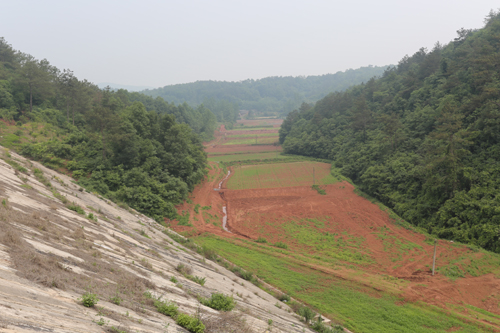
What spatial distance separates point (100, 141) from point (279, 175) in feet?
92.7

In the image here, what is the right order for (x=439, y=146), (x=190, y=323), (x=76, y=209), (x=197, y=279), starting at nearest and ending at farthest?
(x=190, y=323) < (x=197, y=279) < (x=76, y=209) < (x=439, y=146)

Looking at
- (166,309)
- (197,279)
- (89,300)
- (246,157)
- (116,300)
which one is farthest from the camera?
(246,157)

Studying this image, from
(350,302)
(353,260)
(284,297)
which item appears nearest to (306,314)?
(284,297)

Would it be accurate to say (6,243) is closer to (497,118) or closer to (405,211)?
(405,211)

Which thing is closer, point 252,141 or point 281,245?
point 281,245

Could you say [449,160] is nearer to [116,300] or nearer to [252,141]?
[116,300]

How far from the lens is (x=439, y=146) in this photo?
29.6 m

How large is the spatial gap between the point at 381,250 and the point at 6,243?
22.5m

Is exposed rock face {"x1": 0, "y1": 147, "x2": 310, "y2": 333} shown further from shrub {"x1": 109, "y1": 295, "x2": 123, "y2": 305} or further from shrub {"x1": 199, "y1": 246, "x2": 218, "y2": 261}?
shrub {"x1": 199, "y1": 246, "x2": 218, "y2": 261}

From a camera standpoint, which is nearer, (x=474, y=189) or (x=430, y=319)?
(x=430, y=319)

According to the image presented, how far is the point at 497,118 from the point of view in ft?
88.4

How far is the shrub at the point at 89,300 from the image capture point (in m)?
6.14

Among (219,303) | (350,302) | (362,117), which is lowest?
(350,302)

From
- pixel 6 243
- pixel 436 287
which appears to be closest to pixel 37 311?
pixel 6 243
